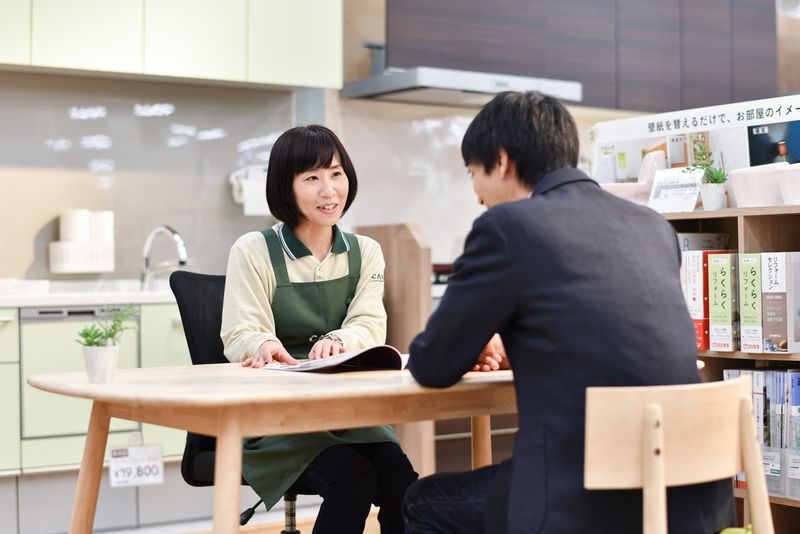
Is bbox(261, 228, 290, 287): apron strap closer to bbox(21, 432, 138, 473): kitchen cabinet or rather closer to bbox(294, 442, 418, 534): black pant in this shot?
bbox(294, 442, 418, 534): black pant

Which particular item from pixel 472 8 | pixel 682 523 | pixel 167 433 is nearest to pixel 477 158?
pixel 682 523

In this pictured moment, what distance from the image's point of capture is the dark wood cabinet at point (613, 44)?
4992 millimetres

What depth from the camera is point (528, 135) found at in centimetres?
188

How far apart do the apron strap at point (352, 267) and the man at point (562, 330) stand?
77 cm

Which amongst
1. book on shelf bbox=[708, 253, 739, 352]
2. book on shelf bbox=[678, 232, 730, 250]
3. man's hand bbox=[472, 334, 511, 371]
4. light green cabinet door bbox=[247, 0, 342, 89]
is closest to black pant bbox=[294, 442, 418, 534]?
man's hand bbox=[472, 334, 511, 371]

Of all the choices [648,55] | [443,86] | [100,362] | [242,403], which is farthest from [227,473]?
[648,55]

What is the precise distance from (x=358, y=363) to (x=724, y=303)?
1.23m

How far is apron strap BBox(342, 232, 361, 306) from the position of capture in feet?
8.54

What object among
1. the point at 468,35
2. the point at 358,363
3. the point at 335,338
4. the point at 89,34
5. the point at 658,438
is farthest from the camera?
the point at 468,35

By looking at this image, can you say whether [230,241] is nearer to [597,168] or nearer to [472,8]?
[472,8]

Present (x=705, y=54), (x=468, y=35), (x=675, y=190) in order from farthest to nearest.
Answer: (x=705, y=54) → (x=468, y=35) → (x=675, y=190)

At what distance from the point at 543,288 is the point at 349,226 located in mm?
3364

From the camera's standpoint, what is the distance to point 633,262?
1789mm

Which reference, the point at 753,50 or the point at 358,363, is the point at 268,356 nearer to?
the point at 358,363
